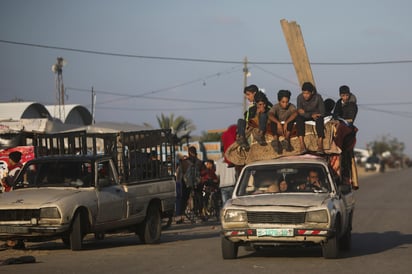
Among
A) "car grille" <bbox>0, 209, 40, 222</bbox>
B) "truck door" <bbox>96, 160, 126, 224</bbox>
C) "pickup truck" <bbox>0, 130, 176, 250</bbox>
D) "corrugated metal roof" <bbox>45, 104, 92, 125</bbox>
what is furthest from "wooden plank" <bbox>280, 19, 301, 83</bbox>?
"corrugated metal roof" <bbox>45, 104, 92, 125</bbox>

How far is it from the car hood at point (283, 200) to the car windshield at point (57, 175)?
3.50 metres

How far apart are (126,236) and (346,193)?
7.11 meters

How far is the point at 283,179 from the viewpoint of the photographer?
12766mm

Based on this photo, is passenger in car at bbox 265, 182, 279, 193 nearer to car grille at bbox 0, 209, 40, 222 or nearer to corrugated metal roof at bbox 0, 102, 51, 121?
car grille at bbox 0, 209, 40, 222

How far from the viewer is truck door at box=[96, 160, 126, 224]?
14.4 metres

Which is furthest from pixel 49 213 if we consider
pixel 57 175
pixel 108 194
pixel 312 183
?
pixel 312 183

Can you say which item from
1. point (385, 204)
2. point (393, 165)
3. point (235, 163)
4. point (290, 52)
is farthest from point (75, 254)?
point (393, 165)

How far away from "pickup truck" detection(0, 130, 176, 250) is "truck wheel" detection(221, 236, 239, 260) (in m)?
2.87

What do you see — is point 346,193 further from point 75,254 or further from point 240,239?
point 75,254

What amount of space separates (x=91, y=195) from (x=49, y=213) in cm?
110

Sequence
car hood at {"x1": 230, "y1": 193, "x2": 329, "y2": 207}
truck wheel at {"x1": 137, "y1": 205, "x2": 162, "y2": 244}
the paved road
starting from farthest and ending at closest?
truck wheel at {"x1": 137, "y1": 205, "x2": 162, "y2": 244}, car hood at {"x1": 230, "y1": 193, "x2": 329, "y2": 207}, the paved road

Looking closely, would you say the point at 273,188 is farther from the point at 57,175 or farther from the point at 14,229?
the point at 14,229

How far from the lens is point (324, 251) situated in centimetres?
1191

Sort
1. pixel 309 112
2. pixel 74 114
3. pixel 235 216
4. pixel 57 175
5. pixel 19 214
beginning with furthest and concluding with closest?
pixel 74 114 < pixel 57 175 < pixel 309 112 < pixel 19 214 < pixel 235 216
